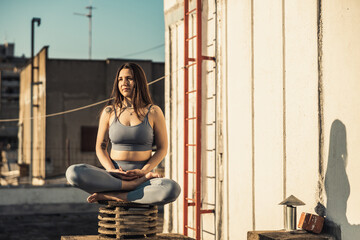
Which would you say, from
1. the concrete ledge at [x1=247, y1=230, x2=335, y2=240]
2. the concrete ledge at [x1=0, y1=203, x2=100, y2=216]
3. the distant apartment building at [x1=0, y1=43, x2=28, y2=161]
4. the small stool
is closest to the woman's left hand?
the small stool

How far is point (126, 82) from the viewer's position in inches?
185

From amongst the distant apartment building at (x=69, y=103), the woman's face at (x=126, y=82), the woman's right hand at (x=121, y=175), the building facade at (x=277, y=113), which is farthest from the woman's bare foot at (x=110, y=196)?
the distant apartment building at (x=69, y=103)

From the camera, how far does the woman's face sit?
4707 millimetres

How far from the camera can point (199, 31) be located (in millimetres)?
7570

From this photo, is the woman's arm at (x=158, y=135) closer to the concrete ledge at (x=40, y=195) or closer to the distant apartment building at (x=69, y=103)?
the concrete ledge at (x=40, y=195)

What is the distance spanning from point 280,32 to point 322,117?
126 cm

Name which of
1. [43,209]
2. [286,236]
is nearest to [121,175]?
[286,236]

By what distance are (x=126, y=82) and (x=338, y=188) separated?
2.08m

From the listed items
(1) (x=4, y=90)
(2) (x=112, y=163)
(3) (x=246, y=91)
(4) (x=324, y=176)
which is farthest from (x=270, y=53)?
(1) (x=4, y=90)

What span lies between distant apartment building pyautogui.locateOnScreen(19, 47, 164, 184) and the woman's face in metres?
20.9

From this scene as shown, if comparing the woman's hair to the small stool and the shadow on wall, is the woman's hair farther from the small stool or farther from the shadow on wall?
the shadow on wall

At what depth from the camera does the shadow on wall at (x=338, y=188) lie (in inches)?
186

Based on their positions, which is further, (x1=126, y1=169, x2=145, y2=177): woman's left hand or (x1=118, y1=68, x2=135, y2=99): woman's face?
(x1=118, y1=68, x2=135, y2=99): woman's face

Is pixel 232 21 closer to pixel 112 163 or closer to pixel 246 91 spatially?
pixel 246 91
